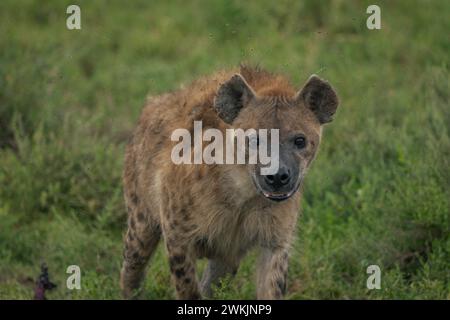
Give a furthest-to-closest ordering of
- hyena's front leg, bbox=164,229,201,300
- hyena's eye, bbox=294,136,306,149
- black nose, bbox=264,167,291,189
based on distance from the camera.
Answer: hyena's front leg, bbox=164,229,201,300
hyena's eye, bbox=294,136,306,149
black nose, bbox=264,167,291,189

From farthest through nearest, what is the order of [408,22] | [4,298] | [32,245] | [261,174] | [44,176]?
[408,22] → [44,176] → [32,245] → [4,298] → [261,174]

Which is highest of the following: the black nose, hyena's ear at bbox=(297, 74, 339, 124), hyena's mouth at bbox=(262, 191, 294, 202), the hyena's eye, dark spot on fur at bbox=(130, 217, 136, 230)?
hyena's ear at bbox=(297, 74, 339, 124)

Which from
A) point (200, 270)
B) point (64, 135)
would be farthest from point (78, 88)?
point (200, 270)

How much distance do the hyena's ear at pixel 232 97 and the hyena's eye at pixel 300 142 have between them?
1.04 ft

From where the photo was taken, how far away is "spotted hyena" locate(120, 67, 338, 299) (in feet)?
16.4

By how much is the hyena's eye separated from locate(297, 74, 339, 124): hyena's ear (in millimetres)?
223

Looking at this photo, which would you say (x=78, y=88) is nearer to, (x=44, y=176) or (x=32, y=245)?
(x=44, y=176)

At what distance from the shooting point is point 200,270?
648cm

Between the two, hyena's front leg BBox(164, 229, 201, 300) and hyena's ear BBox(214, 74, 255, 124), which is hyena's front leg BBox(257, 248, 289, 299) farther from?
hyena's ear BBox(214, 74, 255, 124)

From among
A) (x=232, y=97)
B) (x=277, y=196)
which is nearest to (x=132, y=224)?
(x=232, y=97)

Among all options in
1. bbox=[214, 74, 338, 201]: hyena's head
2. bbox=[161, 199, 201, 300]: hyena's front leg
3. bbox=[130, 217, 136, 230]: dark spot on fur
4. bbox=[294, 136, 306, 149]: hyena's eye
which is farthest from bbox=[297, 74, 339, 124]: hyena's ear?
bbox=[130, 217, 136, 230]: dark spot on fur

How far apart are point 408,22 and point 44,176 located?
406cm

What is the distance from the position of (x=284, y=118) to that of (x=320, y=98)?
0.83 ft

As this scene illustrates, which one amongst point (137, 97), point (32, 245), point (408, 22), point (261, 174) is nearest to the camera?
point (261, 174)
